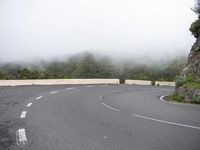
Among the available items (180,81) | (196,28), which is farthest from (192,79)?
(196,28)

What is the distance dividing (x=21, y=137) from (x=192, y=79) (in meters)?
18.6

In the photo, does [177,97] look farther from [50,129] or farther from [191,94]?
[50,129]

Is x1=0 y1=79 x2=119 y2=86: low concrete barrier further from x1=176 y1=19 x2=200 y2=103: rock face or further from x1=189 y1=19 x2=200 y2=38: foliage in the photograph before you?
x1=176 y1=19 x2=200 y2=103: rock face

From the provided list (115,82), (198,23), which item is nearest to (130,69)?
(115,82)

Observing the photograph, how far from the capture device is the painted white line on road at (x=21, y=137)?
25.8ft

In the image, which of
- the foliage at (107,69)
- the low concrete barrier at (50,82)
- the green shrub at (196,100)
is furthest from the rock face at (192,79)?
the foliage at (107,69)

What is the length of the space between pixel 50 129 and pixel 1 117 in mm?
3048

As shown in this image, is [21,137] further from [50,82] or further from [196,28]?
[50,82]

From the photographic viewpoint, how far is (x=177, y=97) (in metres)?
23.7

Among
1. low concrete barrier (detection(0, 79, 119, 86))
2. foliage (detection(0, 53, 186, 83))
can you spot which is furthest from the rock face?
foliage (detection(0, 53, 186, 83))

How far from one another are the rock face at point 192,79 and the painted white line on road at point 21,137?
14.1 meters

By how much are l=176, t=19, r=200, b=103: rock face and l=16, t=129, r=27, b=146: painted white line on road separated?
14100 millimetres

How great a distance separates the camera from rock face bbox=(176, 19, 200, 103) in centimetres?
2208

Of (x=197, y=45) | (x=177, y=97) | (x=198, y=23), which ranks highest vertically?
(x=198, y=23)
